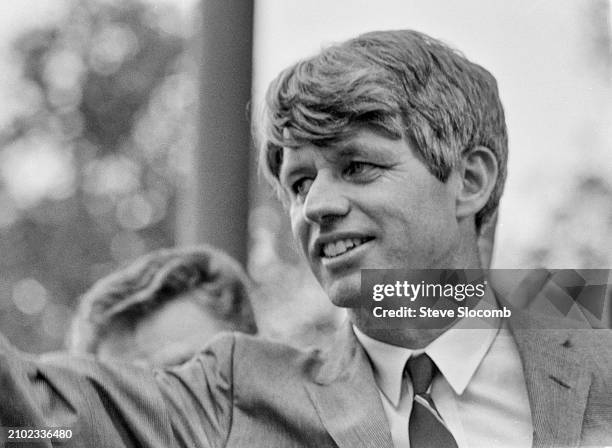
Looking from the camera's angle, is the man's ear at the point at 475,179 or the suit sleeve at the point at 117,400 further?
the man's ear at the point at 475,179

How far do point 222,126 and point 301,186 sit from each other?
46 cm

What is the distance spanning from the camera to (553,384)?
4.94ft

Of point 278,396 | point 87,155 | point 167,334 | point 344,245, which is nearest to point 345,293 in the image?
point 344,245

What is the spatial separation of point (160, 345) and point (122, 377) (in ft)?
1.61

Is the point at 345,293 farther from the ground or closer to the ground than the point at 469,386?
farther from the ground

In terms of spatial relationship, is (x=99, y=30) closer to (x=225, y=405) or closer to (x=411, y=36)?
(x=411, y=36)

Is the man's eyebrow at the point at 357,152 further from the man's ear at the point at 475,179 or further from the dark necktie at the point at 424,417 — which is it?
the dark necktie at the point at 424,417

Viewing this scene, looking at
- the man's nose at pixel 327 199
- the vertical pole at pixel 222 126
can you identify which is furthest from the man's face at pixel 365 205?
the vertical pole at pixel 222 126

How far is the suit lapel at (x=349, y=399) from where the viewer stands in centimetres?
148

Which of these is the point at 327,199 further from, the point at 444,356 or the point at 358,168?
the point at 444,356

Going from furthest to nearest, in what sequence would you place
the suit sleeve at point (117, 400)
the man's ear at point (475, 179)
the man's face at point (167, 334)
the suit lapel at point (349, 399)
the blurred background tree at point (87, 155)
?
the blurred background tree at point (87, 155)
the man's face at point (167, 334)
the man's ear at point (475, 179)
the suit lapel at point (349, 399)
the suit sleeve at point (117, 400)

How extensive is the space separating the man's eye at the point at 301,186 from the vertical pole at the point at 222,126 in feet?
1.24

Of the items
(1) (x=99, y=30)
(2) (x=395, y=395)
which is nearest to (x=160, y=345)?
(2) (x=395, y=395)

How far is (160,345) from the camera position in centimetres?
192
